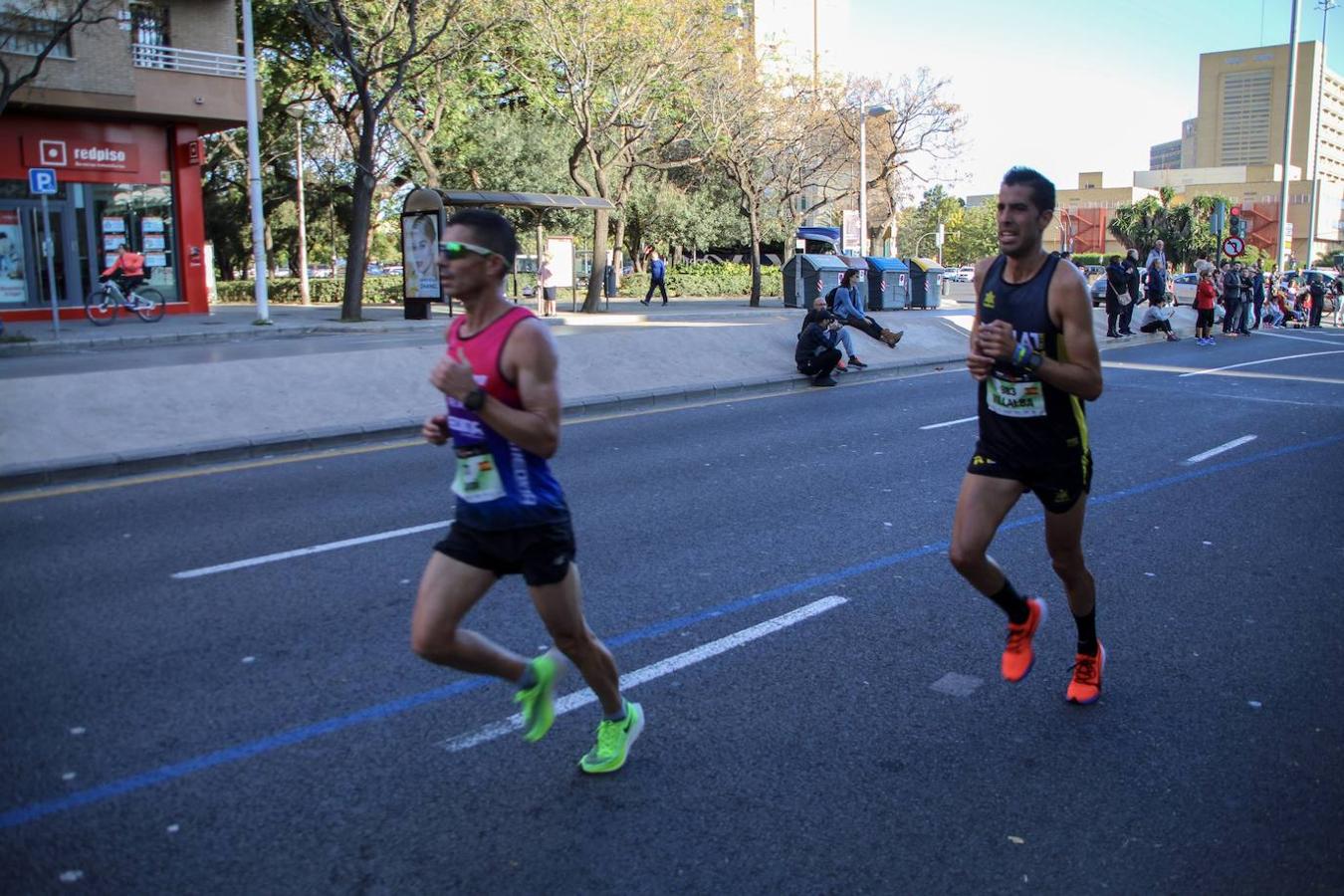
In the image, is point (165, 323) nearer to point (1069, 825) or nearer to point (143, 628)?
point (143, 628)

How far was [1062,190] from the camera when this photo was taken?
12625 centimetres

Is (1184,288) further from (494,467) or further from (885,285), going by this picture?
(494,467)

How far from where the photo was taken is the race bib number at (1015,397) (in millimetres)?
4148

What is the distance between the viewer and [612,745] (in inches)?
150

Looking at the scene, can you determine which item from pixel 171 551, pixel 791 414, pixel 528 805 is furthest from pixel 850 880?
pixel 791 414

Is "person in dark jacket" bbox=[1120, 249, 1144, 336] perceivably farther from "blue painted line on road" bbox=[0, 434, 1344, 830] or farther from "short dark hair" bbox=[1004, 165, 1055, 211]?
"short dark hair" bbox=[1004, 165, 1055, 211]

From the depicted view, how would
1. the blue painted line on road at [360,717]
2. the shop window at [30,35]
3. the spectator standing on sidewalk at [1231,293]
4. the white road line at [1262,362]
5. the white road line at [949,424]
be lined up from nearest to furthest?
the blue painted line on road at [360,717] → the white road line at [949,424] → the white road line at [1262,362] → the shop window at [30,35] → the spectator standing on sidewalk at [1231,293]

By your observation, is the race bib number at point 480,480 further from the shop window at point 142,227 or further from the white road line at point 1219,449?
the shop window at point 142,227

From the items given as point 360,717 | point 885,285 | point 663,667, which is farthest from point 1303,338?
point 360,717

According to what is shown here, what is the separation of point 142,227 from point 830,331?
19.7m

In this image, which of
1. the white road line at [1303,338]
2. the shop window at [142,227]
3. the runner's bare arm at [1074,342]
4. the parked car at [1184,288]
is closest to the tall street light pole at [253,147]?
the shop window at [142,227]

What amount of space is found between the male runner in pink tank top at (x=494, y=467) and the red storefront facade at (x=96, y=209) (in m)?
26.2

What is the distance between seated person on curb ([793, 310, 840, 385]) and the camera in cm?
1602

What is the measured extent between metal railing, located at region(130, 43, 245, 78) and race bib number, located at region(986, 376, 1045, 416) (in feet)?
90.6
